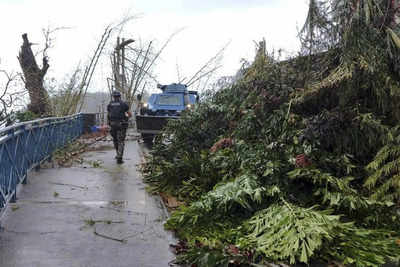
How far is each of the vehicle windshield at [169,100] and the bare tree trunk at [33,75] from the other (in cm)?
432

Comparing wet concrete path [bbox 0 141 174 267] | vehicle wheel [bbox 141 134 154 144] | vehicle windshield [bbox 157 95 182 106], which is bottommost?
wet concrete path [bbox 0 141 174 267]

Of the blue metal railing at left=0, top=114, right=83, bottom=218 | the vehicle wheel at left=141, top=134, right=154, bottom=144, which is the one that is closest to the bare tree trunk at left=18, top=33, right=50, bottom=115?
the blue metal railing at left=0, top=114, right=83, bottom=218

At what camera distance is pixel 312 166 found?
14.1 ft

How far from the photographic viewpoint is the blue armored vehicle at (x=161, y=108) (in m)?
13.2

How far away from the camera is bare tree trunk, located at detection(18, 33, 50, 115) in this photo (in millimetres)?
13318

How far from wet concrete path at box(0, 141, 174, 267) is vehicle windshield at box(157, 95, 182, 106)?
8145mm

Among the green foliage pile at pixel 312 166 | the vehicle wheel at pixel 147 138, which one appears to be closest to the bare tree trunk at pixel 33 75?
the vehicle wheel at pixel 147 138

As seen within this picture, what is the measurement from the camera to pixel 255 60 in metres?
7.41

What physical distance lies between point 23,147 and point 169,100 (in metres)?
9.25

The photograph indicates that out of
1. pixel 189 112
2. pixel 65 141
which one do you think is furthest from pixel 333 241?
pixel 65 141

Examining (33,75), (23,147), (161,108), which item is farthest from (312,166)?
(33,75)

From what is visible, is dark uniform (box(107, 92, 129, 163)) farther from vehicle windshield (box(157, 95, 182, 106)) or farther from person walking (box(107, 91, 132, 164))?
vehicle windshield (box(157, 95, 182, 106))

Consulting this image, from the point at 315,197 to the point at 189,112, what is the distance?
4486 millimetres

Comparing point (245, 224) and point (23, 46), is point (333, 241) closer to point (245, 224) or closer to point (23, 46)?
point (245, 224)
